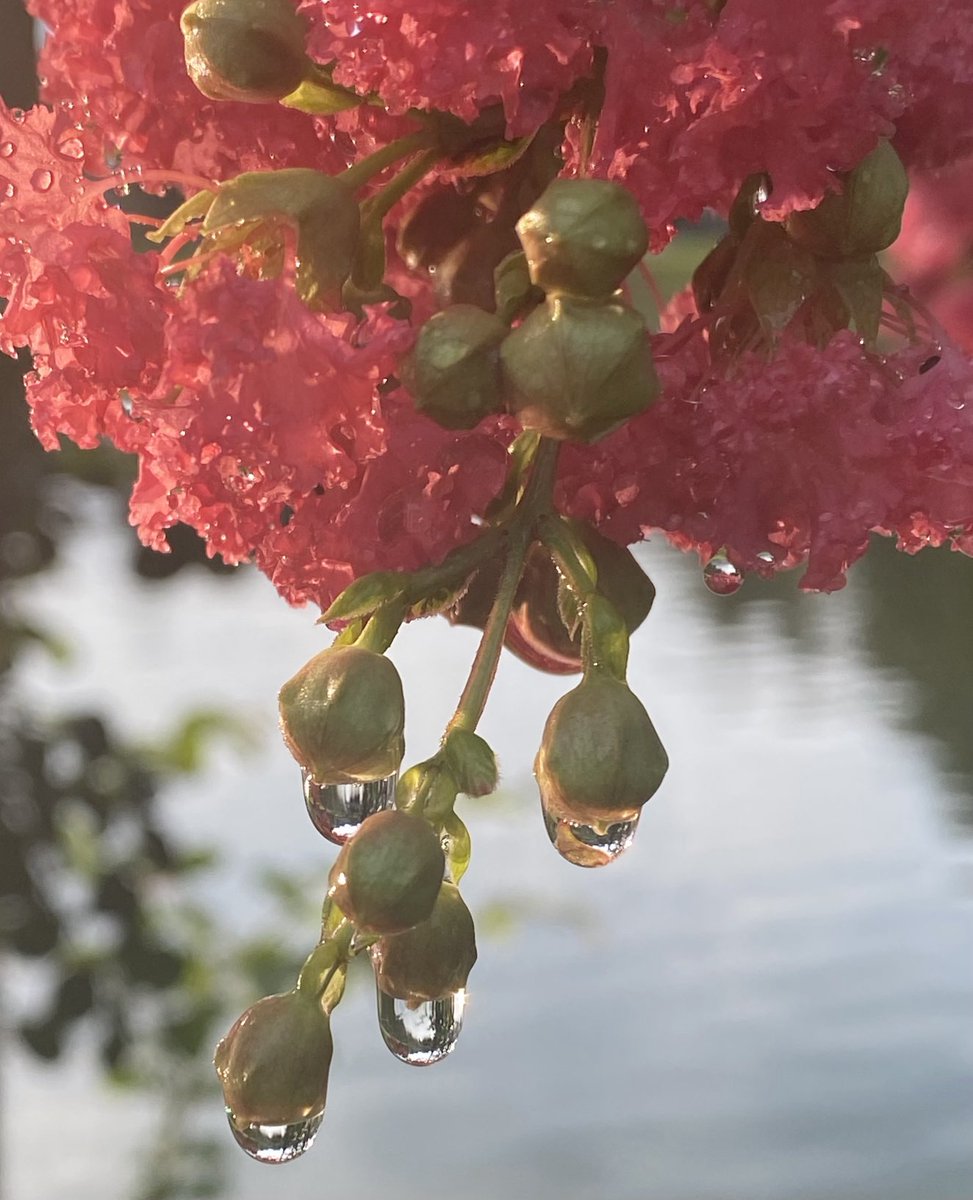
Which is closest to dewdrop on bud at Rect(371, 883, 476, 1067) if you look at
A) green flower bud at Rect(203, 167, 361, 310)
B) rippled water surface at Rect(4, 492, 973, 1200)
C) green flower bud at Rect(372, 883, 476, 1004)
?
green flower bud at Rect(372, 883, 476, 1004)

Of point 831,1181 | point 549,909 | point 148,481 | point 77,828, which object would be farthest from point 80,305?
point 831,1181

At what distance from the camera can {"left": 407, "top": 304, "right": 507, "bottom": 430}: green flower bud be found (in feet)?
0.76

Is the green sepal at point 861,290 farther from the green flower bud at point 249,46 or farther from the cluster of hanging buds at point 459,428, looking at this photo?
the green flower bud at point 249,46

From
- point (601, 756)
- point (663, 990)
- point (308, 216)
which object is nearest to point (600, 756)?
point (601, 756)

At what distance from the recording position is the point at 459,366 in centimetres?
23

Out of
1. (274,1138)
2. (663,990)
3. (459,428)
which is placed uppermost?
(459,428)

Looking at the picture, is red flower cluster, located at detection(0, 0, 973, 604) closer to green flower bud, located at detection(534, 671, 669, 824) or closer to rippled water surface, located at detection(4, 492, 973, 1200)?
green flower bud, located at detection(534, 671, 669, 824)

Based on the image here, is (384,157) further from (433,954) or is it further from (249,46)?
(433,954)

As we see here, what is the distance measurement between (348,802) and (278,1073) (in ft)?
0.15

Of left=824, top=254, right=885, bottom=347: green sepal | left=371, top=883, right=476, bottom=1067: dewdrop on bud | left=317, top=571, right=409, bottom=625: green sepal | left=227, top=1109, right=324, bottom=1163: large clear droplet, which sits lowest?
left=227, top=1109, right=324, bottom=1163: large clear droplet

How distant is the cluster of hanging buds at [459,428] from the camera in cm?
22

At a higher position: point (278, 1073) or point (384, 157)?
point (384, 157)

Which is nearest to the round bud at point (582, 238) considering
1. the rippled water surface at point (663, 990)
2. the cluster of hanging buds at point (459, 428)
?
the cluster of hanging buds at point (459, 428)

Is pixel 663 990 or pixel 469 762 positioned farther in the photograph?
pixel 663 990
